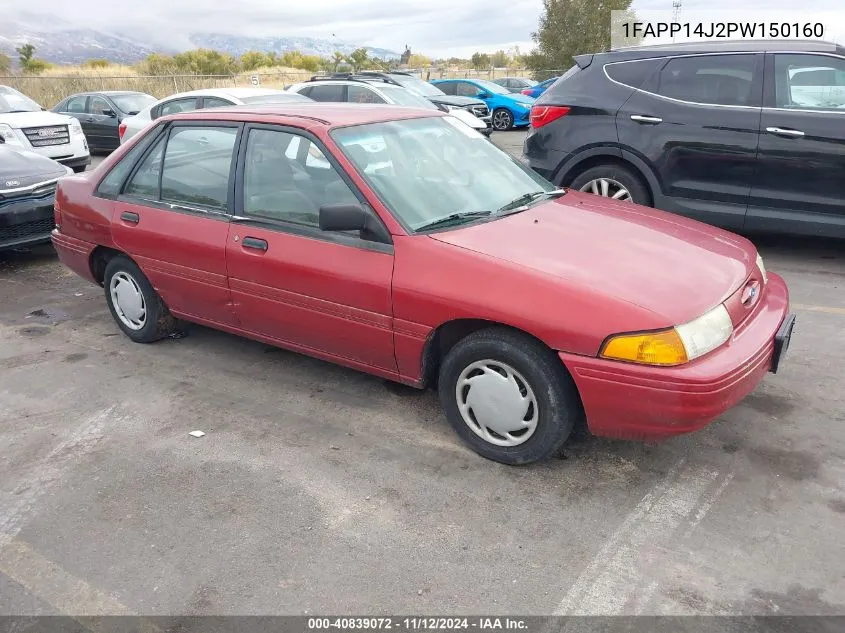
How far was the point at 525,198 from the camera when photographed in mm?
3996

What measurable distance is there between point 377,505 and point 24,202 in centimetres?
555

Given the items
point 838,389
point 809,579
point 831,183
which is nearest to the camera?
point 809,579

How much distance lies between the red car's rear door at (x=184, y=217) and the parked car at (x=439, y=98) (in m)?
11.3

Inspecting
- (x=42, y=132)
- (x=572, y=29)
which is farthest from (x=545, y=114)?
(x=572, y=29)

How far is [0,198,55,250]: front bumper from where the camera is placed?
6.72 metres

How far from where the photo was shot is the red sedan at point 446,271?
9.68ft

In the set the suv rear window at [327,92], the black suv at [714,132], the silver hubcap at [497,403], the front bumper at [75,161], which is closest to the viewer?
the silver hubcap at [497,403]

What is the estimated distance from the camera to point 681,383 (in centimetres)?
282

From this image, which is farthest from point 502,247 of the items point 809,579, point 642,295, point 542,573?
point 809,579

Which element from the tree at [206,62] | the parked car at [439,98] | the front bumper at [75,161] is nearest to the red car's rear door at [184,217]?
the front bumper at [75,161]

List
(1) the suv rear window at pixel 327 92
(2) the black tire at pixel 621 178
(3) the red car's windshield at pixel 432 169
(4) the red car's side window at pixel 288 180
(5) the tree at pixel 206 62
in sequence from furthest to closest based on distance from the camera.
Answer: (5) the tree at pixel 206 62
(1) the suv rear window at pixel 327 92
(2) the black tire at pixel 621 178
(4) the red car's side window at pixel 288 180
(3) the red car's windshield at pixel 432 169

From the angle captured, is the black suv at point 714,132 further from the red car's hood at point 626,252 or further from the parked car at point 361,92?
the parked car at point 361,92

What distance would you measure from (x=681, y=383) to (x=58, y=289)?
5.62 m

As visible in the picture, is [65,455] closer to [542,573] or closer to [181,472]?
[181,472]
